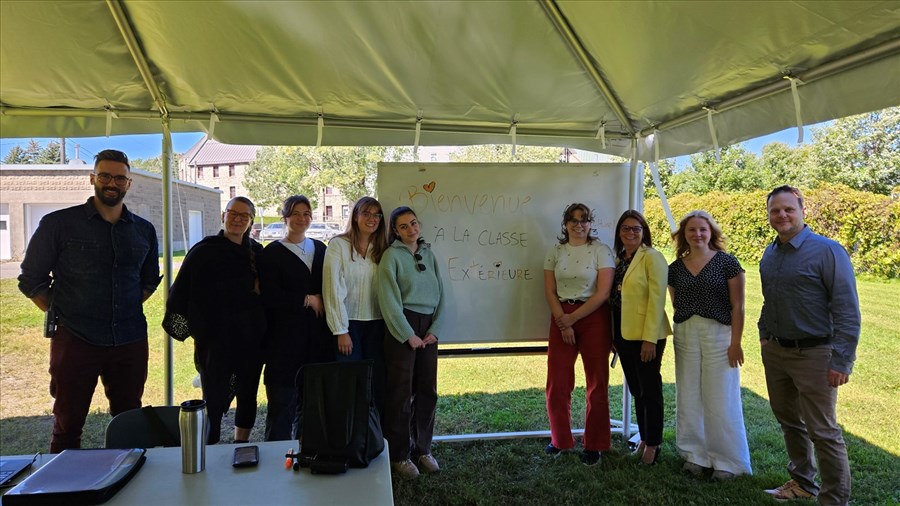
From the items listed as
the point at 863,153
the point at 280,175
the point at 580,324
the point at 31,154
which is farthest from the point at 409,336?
the point at 863,153

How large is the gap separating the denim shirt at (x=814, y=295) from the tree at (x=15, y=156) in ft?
32.6

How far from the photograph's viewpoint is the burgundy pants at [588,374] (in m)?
2.93

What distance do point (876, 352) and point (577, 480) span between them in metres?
4.55

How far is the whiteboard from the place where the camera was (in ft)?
10.3

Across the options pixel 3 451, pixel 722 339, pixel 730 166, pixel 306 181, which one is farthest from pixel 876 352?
pixel 730 166

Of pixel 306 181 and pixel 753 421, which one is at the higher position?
pixel 306 181

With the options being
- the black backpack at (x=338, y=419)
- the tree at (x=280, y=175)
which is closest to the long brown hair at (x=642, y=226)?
the black backpack at (x=338, y=419)

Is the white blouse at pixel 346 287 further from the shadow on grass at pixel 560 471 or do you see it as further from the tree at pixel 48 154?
the tree at pixel 48 154

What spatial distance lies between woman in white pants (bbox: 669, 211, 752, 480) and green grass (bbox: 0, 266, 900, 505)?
0.54ft

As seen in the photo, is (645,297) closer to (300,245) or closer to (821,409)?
(821,409)

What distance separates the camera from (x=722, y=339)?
259cm

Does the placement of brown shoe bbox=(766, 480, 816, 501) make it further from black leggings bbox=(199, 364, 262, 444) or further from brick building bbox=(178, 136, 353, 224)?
brick building bbox=(178, 136, 353, 224)

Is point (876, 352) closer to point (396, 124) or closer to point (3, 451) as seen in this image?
point (396, 124)

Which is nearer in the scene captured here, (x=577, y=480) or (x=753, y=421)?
(x=577, y=480)
